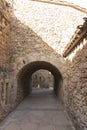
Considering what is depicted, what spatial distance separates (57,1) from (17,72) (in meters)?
3.89

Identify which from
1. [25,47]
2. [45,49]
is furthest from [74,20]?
[25,47]

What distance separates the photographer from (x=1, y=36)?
A: 6727 mm

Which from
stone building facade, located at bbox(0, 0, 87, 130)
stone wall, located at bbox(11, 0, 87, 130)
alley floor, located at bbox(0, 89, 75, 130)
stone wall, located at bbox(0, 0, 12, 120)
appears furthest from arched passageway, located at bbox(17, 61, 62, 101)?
alley floor, located at bbox(0, 89, 75, 130)

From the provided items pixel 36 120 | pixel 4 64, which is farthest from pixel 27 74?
pixel 36 120

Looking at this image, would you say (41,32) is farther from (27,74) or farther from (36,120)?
(36,120)

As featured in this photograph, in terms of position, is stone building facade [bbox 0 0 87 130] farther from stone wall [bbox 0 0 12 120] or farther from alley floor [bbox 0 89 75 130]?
alley floor [bbox 0 89 75 130]

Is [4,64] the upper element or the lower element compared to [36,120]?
upper

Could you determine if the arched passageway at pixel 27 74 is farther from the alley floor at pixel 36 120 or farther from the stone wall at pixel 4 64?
the alley floor at pixel 36 120

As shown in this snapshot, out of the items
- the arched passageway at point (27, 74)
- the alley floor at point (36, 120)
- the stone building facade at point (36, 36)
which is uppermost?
the stone building facade at point (36, 36)

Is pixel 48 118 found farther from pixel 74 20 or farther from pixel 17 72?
pixel 74 20

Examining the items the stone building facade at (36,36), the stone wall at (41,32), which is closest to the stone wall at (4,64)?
the stone building facade at (36,36)

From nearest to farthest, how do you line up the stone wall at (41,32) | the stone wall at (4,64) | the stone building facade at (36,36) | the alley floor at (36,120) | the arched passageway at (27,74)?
the alley floor at (36,120) < the stone wall at (4,64) < the stone building facade at (36,36) < the stone wall at (41,32) < the arched passageway at (27,74)

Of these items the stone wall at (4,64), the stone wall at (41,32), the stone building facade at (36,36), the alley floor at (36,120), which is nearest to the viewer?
the alley floor at (36,120)

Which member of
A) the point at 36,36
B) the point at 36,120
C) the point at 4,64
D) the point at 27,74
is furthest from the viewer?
the point at 27,74
